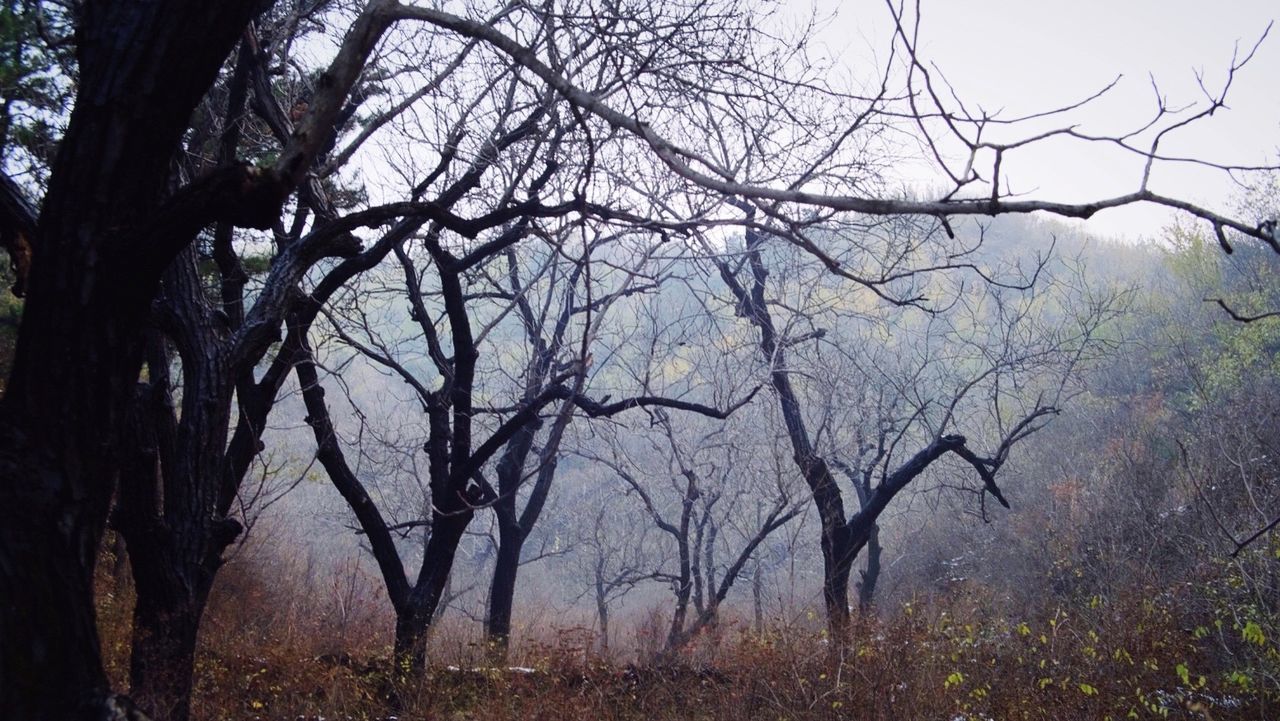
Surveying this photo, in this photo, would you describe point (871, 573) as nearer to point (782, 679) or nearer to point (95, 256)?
point (782, 679)

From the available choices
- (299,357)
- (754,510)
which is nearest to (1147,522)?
(754,510)

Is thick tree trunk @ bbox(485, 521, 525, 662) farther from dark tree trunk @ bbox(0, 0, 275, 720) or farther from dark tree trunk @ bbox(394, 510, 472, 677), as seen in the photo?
dark tree trunk @ bbox(0, 0, 275, 720)

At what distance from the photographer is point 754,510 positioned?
2614 cm

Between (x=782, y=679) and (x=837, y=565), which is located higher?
(x=837, y=565)

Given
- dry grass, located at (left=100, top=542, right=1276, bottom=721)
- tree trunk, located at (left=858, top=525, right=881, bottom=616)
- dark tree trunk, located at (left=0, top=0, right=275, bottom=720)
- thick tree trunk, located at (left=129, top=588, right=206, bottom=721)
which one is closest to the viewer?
dark tree trunk, located at (left=0, top=0, right=275, bottom=720)

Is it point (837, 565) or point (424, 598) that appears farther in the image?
point (837, 565)

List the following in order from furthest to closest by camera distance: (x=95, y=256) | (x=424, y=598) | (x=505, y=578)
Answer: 1. (x=505, y=578)
2. (x=424, y=598)
3. (x=95, y=256)

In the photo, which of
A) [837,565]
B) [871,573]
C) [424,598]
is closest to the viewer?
[424,598]

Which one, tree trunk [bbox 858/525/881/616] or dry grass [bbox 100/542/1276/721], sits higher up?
tree trunk [bbox 858/525/881/616]

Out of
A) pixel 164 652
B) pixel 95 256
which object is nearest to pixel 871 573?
pixel 164 652

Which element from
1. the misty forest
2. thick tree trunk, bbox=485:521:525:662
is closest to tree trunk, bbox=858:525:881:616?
the misty forest

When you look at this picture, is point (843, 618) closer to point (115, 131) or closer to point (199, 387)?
point (199, 387)

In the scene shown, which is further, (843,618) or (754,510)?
(754,510)

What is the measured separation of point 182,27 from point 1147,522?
1887 cm
